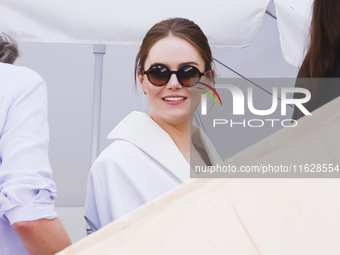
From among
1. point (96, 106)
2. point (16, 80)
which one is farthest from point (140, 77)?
point (96, 106)

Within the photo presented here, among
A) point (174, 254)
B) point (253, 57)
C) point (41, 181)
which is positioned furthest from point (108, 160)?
point (253, 57)

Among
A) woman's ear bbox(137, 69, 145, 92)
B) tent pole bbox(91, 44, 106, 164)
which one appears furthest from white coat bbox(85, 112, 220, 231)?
tent pole bbox(91, 44, 106, 164)

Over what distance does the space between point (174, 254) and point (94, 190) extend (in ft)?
2.28

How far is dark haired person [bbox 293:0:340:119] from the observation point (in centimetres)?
109

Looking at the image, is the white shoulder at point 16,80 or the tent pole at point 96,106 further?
the tent pole at point 96,106

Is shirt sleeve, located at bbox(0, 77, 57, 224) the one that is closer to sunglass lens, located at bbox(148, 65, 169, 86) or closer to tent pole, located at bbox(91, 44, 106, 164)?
sunglass lens, located at bbox(148, 65, 169, 86)

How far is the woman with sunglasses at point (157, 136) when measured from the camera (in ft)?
3.49

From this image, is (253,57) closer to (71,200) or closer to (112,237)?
(71,200)

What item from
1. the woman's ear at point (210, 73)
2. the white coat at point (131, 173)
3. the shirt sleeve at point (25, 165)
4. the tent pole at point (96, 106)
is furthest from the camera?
the tent pole at point (96, 106)

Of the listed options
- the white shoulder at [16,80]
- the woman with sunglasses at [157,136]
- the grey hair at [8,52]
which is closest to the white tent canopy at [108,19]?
the woman with sunglasses at [157,136]

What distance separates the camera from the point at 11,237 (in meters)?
0.89

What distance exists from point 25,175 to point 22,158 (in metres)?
0.03

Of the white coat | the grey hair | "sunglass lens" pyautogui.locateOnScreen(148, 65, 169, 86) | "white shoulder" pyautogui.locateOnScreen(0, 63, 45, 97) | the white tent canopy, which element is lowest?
the white coat

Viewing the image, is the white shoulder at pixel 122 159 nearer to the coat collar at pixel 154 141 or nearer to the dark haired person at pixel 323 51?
the coat collar at pixel 154 141
